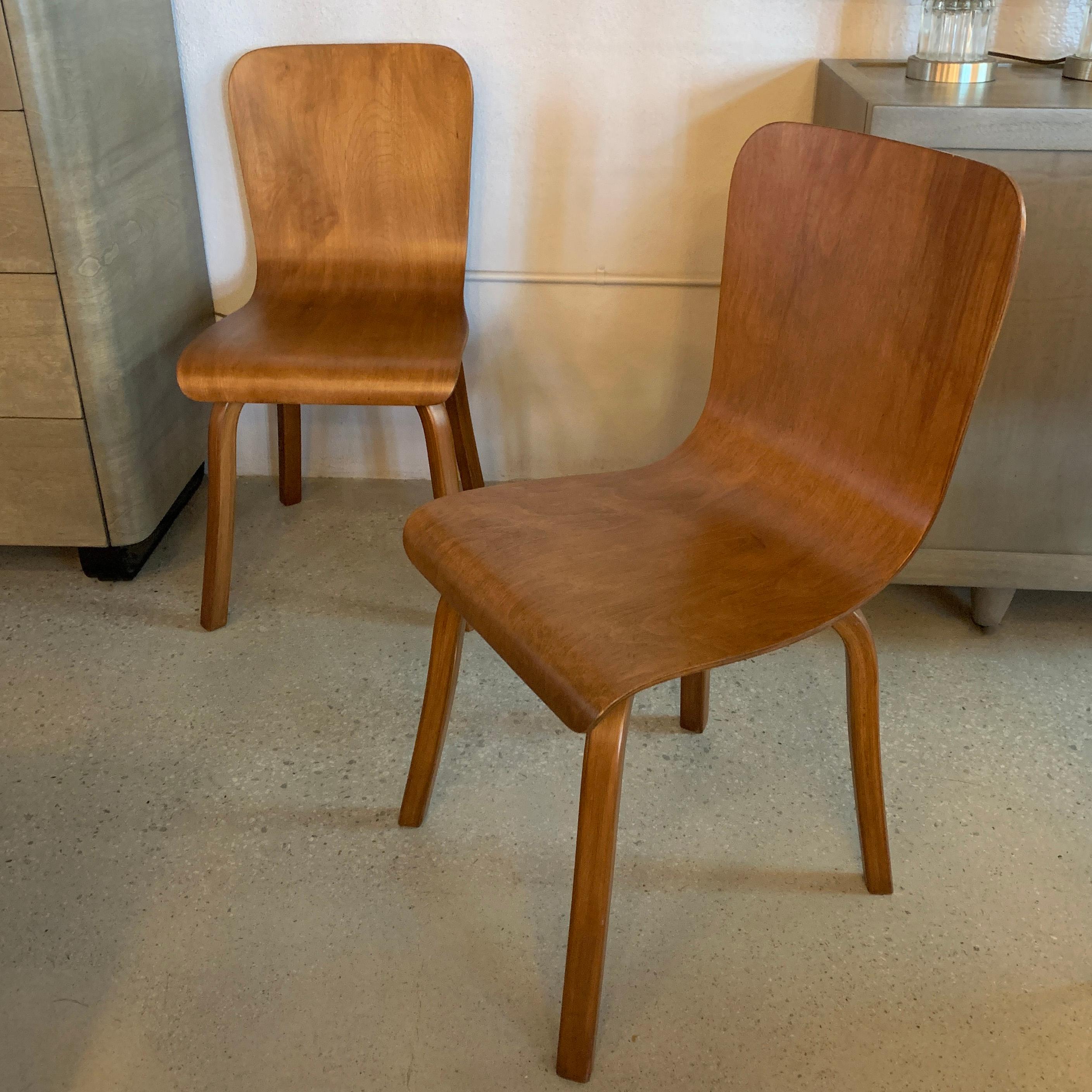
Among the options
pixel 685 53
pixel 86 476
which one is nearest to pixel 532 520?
pixel 86 476

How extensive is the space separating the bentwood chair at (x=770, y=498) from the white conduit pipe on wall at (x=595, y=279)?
2.25 ft

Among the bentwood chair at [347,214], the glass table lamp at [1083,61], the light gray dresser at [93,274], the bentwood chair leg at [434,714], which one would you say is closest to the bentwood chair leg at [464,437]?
the bentwood chair at [347,214]

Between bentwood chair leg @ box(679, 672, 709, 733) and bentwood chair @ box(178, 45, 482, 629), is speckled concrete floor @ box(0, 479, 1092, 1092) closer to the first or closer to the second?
bentwood chair leg @ box(679, 672, 709, 733)

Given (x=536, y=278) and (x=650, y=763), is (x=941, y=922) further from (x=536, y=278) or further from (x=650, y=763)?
(x=536, y=278)

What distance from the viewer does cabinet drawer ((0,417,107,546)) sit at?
1644 millimetres

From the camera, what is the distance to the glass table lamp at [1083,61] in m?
1.45

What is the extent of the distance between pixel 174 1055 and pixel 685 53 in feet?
5.24

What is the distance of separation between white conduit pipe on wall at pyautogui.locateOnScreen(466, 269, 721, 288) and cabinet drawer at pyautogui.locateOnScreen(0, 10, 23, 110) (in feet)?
2.56

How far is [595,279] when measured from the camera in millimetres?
1922

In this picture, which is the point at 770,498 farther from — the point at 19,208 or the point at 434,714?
the point at 19,208

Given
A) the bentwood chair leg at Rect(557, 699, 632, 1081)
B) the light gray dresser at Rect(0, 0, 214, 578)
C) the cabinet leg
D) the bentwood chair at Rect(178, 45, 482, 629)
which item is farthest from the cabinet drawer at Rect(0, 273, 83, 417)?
the cabinet leg

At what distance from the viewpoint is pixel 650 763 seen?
4.72ft

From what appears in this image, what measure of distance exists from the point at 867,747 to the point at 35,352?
1.30 m

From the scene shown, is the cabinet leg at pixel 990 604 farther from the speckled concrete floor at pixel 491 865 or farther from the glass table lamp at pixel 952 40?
the glass table lamp at pixel 952 40
